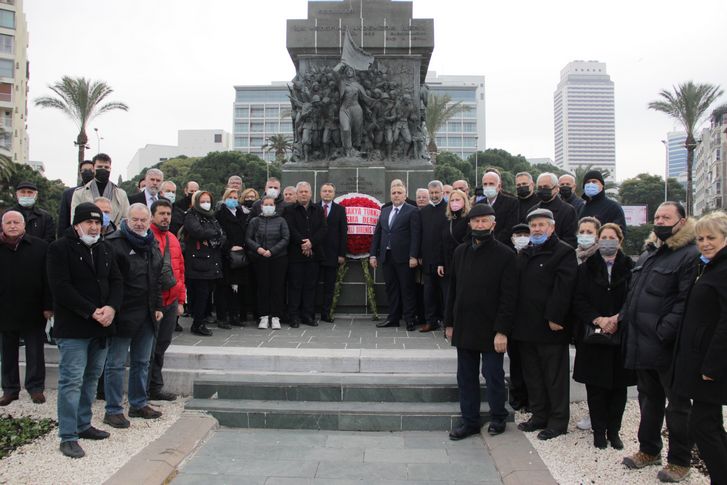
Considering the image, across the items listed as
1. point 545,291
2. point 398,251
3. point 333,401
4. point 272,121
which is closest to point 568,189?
point 398,251

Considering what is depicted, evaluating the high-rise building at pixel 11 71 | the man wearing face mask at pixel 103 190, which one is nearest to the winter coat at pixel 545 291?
the man wearing face mask at pixel 103 190

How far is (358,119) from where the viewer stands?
11.1 metres

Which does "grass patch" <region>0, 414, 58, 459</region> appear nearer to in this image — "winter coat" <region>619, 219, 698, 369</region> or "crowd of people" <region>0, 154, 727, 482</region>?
"crowd of people" <region>0, 154, 727, 482</region>

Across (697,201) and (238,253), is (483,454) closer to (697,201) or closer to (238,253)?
(238,253)

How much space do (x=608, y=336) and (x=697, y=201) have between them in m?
103

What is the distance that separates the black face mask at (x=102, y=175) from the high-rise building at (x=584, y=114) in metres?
176

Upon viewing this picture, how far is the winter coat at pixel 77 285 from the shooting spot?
5.12 meters

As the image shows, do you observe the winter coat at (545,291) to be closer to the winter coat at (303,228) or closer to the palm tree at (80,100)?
the winter coat at (303,228)

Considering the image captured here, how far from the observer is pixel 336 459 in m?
5.23

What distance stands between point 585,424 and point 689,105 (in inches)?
1227

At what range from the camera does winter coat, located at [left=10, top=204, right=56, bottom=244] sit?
745cm

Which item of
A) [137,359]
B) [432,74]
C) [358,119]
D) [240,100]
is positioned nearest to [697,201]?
[432,74]

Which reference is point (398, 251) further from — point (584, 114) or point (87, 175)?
point (584, 114)

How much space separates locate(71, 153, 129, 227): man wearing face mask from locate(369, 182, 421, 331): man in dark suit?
368 centimetres
